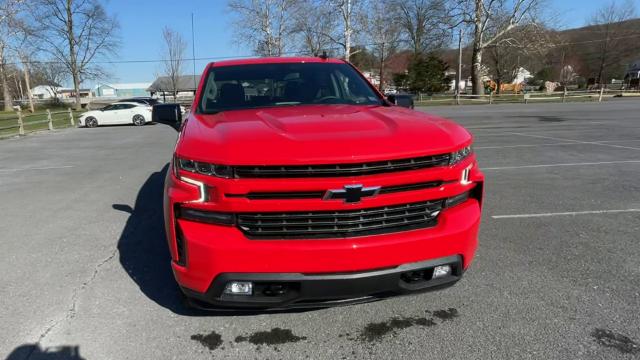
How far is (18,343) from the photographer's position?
104 inches

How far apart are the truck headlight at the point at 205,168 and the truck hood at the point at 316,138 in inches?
1.4

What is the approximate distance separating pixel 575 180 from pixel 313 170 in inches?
237

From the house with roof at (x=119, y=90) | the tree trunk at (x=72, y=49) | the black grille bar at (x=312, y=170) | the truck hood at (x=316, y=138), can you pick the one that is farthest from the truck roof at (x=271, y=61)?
the house with roof at (x=119, y=90)

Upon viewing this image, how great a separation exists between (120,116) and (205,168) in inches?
954

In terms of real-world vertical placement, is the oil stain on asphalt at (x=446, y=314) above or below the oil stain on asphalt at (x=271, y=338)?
below

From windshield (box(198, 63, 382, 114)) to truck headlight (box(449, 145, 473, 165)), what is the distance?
47.9 inches

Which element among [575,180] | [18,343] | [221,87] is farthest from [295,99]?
[575,180]

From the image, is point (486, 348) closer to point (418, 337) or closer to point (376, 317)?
point (418, 337)

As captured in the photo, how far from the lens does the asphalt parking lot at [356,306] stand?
2555 mm

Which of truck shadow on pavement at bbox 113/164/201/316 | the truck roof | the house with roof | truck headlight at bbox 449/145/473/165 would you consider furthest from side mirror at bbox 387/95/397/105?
the house with roof

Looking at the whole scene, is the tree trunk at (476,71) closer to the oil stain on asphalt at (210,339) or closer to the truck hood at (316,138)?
the truck hood at (316,138)

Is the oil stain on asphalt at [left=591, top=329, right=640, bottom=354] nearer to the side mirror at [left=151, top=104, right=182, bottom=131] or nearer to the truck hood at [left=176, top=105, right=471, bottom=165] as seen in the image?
the truck hood at [left=176, top=105, right=471, bottom=165]

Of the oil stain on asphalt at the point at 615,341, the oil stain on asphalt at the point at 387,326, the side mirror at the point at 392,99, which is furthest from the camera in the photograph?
the side mirror at the point at 392,99

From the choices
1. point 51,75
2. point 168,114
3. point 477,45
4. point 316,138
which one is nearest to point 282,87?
point 168,114
